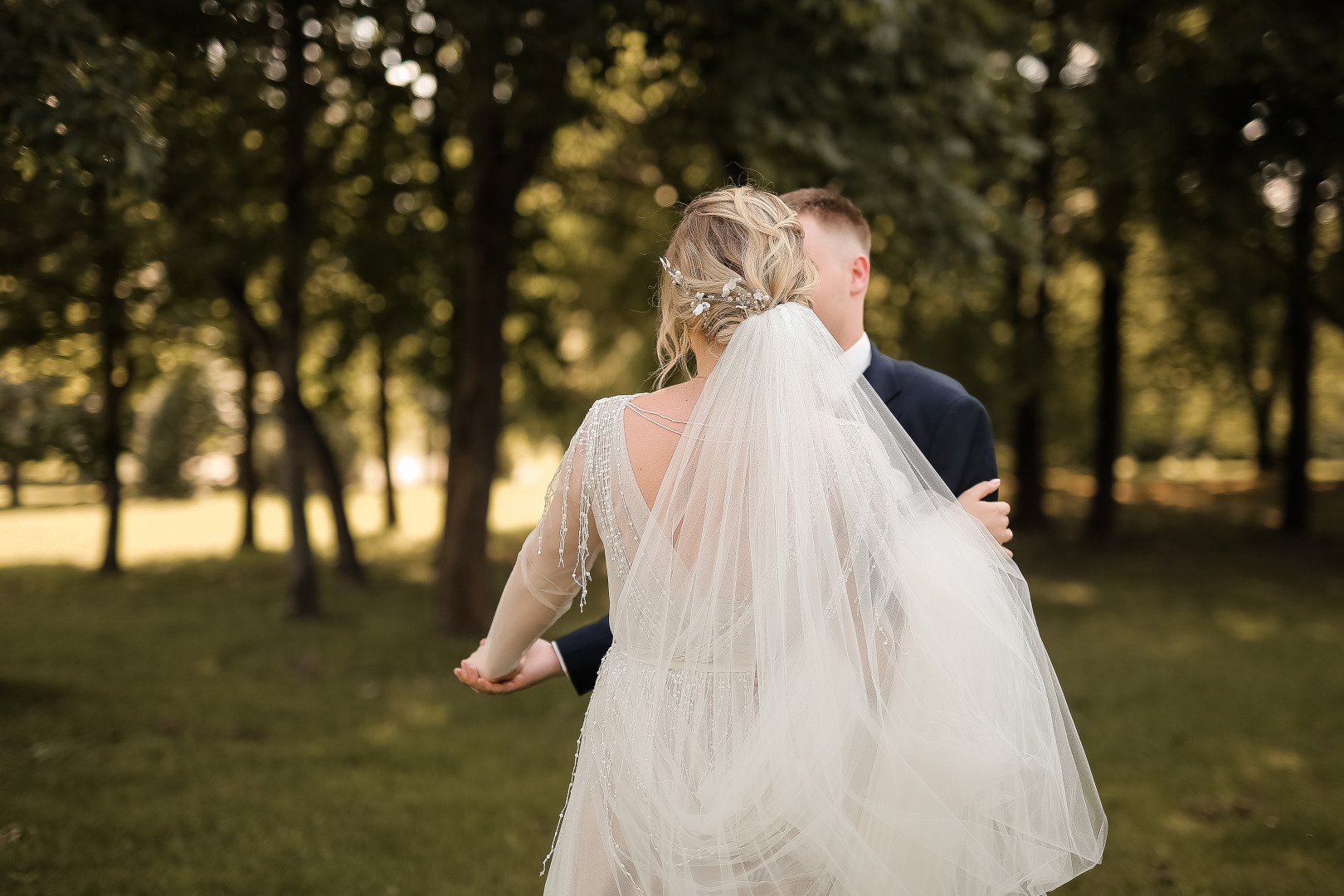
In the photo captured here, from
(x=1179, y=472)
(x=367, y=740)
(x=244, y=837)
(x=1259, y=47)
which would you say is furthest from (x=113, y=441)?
(x=1179, y=472)

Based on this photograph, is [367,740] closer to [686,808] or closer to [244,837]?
[244,837]

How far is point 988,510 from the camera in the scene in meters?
2.53

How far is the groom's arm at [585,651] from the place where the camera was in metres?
2.95

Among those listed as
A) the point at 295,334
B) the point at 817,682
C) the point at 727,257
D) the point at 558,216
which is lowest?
the point at 817,682

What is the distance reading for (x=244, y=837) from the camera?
509 cm

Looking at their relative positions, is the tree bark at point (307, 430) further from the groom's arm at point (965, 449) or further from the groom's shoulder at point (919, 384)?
the groom's arm at point (965, 449)

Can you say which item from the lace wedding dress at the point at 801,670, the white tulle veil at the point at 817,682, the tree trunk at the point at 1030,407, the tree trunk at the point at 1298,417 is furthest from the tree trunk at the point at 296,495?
the tree trunk at the point at 1298,417

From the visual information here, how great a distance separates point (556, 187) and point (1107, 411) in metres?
10.2

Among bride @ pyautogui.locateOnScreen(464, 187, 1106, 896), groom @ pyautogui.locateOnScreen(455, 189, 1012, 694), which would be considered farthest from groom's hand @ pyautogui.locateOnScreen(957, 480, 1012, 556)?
bride @ pyautogui.locateOnScreen(464, 187, 1106, 896)

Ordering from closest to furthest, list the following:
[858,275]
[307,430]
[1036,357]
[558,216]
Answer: [858,275] < [307,430] < [1036,357] < [558,216]

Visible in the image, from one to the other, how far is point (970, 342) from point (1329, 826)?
37.0 ft

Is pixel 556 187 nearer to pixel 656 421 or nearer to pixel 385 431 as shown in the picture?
pixel 385 431

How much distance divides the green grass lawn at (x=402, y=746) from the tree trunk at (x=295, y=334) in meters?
0.70

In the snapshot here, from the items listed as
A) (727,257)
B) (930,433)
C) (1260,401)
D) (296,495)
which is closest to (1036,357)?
(296,495)
